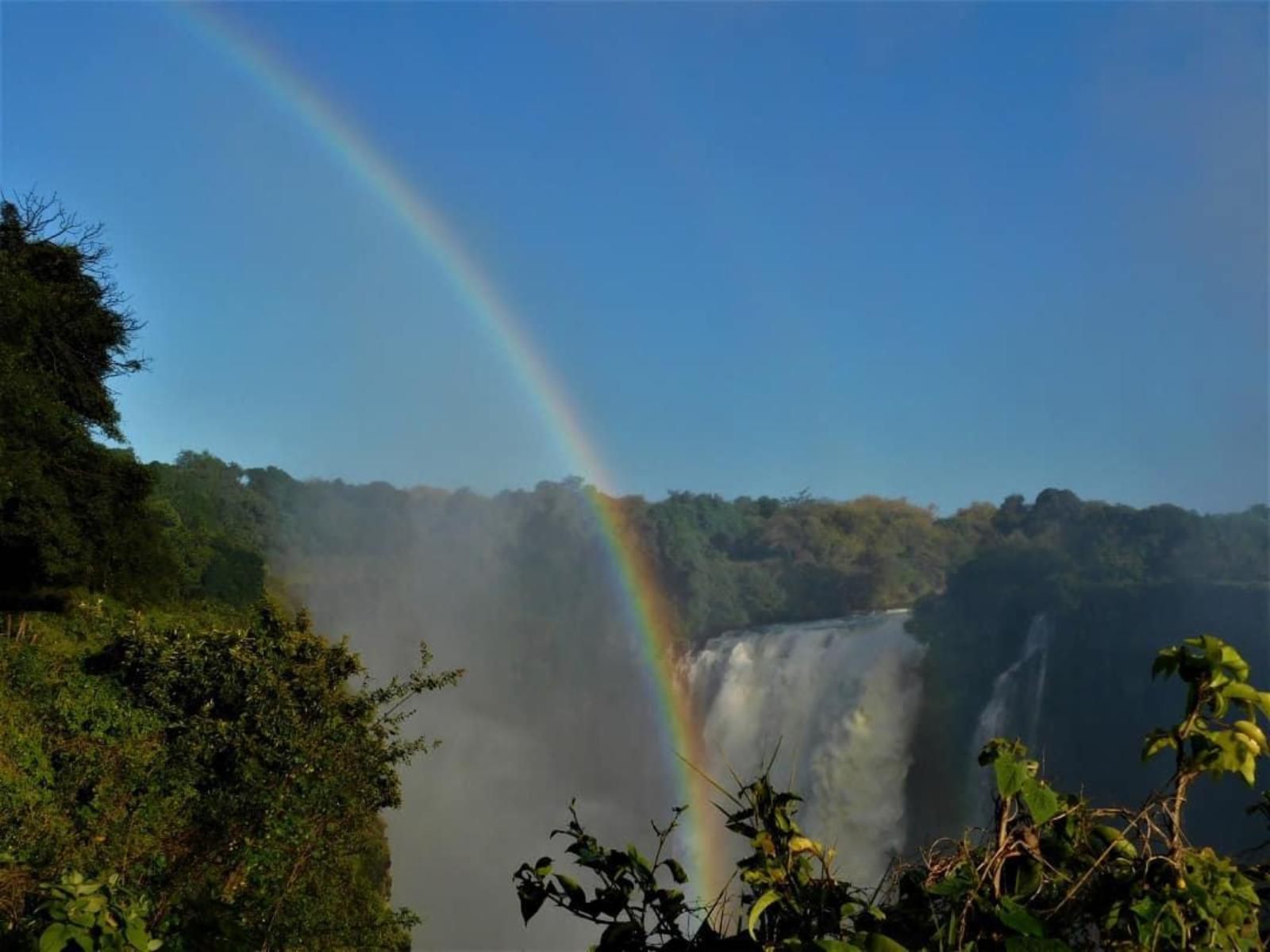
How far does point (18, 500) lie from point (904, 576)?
1468 inches

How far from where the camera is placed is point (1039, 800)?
134 cm

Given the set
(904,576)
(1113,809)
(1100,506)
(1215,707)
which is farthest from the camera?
(904,576)

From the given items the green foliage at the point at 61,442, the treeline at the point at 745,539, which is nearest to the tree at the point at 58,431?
the green foliage at the point at 61,442

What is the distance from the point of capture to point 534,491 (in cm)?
5812

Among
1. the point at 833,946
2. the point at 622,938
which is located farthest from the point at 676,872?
the point at 833,946

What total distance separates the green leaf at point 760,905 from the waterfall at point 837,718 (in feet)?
61.0

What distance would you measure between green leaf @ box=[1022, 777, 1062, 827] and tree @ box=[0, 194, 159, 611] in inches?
469

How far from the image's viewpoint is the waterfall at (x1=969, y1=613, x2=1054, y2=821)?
20625 mm

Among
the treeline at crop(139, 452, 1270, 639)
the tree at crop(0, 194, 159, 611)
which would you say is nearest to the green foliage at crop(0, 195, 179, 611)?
the tree at crop(0, 194, 159, 611)

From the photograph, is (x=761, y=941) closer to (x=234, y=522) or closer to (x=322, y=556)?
(x=234, y=522)

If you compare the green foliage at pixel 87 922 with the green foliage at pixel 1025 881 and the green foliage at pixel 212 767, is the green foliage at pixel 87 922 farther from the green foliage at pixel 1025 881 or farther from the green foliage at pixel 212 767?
the green foliage at pixel 212 767

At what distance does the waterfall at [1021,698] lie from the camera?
20625mm

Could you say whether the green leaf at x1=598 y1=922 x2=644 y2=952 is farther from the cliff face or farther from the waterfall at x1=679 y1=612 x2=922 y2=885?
the waterfall at x1=679 y1=612 x2=922 y2=885

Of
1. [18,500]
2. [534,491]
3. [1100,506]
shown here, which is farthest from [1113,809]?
[534,491]
